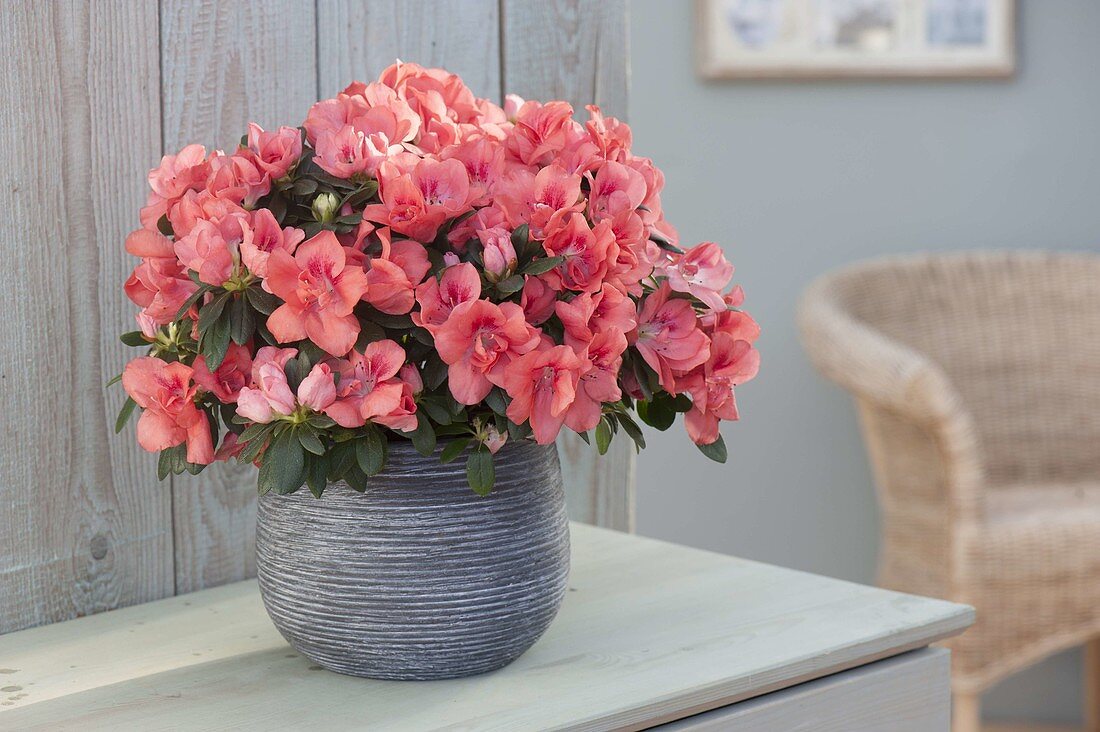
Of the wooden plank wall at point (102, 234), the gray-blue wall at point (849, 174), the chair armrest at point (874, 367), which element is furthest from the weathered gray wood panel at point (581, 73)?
the gray-blue wall at point (849, 174)

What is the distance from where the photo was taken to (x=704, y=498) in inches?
109

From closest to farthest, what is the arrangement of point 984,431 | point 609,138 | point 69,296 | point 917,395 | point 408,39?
1. point 609,138
2. point 69,296
3. point 408,39
4. point 917,395
5. point 984,431

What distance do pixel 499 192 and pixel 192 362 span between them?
0.67ft

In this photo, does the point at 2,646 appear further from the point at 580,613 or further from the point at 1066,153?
the point at 1066,153

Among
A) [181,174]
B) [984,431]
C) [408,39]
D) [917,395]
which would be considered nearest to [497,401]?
[181,174]

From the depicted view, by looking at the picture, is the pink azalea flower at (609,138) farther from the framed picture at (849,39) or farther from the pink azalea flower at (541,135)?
the framed picture at (849,39)

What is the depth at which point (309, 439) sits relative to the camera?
65 centimetres

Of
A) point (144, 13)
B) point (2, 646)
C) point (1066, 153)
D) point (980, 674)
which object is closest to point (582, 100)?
point (144, 13)

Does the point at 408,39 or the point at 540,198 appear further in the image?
Answer: the point at 408,39

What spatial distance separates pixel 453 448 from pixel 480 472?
24 mm

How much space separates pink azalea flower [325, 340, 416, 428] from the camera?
646 millimetres

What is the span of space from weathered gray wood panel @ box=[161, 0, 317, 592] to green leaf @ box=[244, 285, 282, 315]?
12.1 inches

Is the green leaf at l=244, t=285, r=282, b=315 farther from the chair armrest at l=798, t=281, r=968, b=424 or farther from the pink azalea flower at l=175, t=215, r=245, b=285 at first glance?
the chair armrest at l=798, t=281, r=968, b=424

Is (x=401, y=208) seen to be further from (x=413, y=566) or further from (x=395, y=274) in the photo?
(x=413, y=566)
